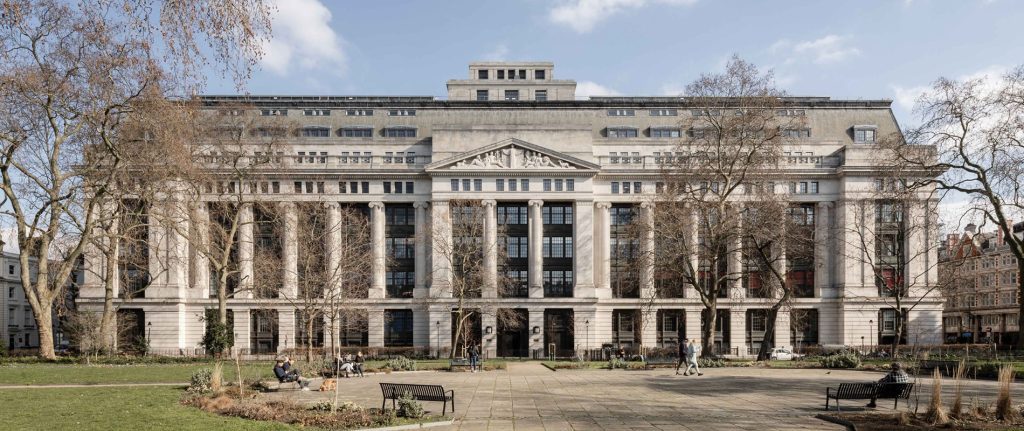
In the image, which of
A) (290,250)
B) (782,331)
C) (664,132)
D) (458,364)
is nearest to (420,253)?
(290,250)

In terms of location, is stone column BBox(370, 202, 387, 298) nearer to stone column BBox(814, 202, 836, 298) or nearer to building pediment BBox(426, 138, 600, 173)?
building pediment BBox(426, 138, 600, 173)

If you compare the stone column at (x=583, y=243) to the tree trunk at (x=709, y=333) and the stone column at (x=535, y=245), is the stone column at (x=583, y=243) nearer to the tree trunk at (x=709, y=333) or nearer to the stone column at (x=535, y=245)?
the stone column at (x=535, y=245)

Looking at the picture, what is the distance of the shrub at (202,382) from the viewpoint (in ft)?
89.6

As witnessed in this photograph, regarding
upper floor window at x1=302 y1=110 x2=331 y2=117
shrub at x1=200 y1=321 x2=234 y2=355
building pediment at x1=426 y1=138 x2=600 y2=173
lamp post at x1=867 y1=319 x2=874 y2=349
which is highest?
upper floor window at x1=302 y1=110 x2=331 y2=117

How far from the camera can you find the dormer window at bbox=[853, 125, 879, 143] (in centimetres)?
8500

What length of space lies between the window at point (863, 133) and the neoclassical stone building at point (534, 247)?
105cm

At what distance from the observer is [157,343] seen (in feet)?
253

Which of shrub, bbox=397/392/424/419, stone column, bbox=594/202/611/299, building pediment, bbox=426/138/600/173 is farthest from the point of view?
stone column, bbox=594/202/611/299

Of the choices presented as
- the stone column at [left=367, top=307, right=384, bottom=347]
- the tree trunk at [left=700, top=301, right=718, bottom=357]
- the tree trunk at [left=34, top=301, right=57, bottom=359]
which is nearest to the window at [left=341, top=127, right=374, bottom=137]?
the stone column at [left=367, top=307, right=384, bottom=347]

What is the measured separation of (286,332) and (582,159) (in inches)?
1371

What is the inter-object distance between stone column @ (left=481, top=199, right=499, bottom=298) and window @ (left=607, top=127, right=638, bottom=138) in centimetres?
1609

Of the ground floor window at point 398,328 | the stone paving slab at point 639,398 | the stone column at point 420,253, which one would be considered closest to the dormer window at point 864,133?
the stone column at point 420,253

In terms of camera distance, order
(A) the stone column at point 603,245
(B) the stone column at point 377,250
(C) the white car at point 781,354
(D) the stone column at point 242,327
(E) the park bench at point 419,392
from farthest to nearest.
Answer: (A) the stone column at point 603,245 < (B) the stone column at point 377,250 < (D) the stone column at point 242,327 < (C) the white car at point 781,354 < (E) the park bench at point 419,392

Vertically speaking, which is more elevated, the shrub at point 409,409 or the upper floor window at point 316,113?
the upper floor window at point 316,113
